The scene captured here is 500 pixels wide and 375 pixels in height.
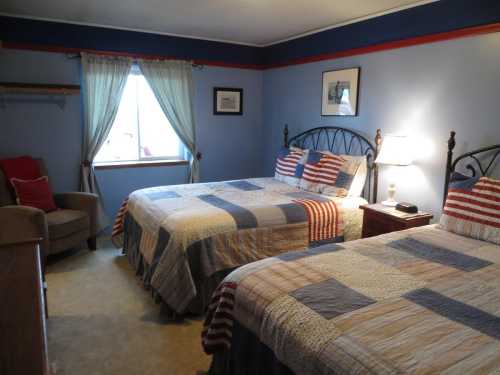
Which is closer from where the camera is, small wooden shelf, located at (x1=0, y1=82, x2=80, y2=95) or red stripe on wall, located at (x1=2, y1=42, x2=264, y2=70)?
small wooden shelf, located at (x1=0, y1=82, x2=80, y2=95)

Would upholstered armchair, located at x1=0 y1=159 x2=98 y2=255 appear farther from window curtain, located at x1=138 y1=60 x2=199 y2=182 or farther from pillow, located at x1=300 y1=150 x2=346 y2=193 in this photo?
pillow, located at x1=300 y1=150 x2=346 y2=193

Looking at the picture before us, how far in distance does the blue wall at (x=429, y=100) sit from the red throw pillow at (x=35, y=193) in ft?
9.74

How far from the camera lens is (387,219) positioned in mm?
3023

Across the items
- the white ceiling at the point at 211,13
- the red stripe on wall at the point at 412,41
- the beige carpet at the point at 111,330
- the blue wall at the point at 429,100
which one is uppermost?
the white ceiling at the point at 211,13

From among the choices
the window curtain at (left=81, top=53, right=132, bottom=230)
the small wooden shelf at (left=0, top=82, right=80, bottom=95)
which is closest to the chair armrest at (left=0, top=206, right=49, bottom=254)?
the window curtain at (left=81, top=53, right=132, bottom=230)

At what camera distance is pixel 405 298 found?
1612 millimetres

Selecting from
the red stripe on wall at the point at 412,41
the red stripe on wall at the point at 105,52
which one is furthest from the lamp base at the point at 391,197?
the red stripe on wall at the point at 105,52

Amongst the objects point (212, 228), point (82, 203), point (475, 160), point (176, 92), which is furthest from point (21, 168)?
point (475, 160)

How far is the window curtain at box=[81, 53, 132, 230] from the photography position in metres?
4.10

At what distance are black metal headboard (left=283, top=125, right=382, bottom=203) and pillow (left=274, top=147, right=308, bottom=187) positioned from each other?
315mm

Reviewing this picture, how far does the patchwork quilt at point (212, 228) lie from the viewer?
2.63 m

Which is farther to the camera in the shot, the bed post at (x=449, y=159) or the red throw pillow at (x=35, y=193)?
Answer: the red throw pillow at (x=35, y=193)

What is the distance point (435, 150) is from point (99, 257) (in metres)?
3.25

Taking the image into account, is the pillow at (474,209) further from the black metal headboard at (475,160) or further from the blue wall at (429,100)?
the blue wall at (429,100)
